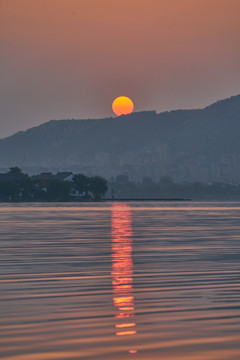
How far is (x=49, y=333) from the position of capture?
16109mm

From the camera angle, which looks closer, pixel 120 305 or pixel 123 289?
pixel 120 305

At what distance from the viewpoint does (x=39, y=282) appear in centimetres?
2483

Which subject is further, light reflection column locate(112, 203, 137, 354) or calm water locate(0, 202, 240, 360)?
light reflection column locate(112, 203, 137, 354)

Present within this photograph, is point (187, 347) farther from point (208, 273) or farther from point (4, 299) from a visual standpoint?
point (208, 273)

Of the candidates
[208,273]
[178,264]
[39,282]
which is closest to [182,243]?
[178,264]

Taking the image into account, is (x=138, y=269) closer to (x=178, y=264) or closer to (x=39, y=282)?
(x=178, y=264)

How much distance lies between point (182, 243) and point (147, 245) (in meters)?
2.52

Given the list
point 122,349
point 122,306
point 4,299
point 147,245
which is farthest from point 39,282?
point 147,245

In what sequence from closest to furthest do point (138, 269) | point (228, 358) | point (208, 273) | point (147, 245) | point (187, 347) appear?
point (228, 358) → point (187, 347) → point (208, 273) → point (138, 269) → point (147, 245)

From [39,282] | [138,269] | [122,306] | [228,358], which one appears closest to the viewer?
[228,358]

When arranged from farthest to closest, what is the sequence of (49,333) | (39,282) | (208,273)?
(208,273) < (39,282) < (49,333)

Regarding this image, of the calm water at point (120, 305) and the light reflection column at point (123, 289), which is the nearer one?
the calm water at point (120, 305)

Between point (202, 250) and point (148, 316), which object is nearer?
point (148, 316)

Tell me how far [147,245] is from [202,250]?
4624 millimetres
